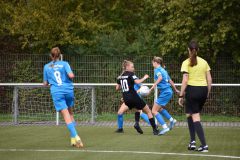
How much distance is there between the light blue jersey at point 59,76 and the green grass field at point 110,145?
120cm

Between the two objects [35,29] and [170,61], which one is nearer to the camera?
[170,61]

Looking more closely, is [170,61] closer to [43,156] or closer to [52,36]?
[52,36]

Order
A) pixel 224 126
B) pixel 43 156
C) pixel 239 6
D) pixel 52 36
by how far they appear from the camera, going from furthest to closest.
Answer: pixel 52 36, pixel 239 6, pixel 224 126, pixel 43 156

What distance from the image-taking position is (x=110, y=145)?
14.2 meters

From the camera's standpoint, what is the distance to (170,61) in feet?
77.2

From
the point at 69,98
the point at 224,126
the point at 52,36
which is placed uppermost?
the point at 52,36

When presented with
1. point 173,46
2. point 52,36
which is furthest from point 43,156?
point 52,36

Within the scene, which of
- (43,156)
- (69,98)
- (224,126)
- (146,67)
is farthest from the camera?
(146,67)

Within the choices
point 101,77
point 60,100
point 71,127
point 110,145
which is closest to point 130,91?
point 110,145

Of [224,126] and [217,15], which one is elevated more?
[217,15]

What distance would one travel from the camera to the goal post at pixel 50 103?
22.6 metres

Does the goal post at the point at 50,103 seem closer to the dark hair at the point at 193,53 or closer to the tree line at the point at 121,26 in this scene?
the tree line at the point at 121,26

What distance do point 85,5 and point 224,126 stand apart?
12126 mm

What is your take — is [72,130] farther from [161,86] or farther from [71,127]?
[161,86]
